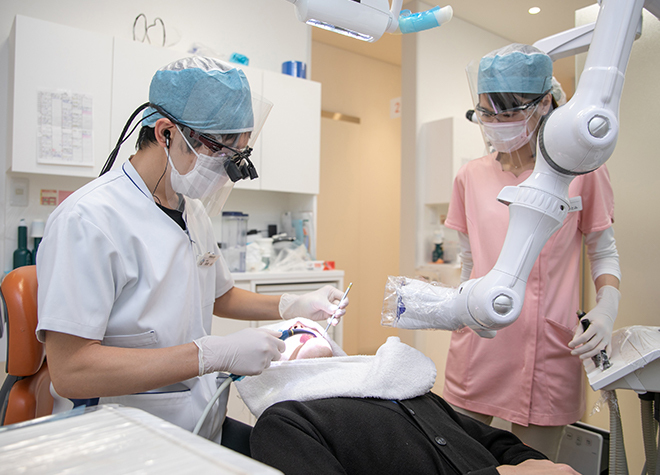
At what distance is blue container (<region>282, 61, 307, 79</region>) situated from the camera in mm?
3068

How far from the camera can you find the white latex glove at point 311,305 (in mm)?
1410

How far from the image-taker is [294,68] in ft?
10.1

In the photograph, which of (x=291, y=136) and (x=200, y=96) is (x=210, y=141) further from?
(x=291, y=136)

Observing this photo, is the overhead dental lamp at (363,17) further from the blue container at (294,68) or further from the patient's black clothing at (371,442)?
the blue container at (294,68)

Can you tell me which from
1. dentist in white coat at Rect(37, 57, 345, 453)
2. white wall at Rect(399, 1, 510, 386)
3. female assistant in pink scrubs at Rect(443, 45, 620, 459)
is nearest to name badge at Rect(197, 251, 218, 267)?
dentist in white coat at Rect(37, 57, 345, 453)

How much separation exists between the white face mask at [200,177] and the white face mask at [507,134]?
0.76m

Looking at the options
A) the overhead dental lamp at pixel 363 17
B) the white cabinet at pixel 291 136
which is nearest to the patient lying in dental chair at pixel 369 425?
the overhead dental lamp at pixel 363 17

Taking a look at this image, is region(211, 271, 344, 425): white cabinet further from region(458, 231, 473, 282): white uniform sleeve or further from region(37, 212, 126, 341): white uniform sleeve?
region(37, 212, 126, 341): white uniform sleeve

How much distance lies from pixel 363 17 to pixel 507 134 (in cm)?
63

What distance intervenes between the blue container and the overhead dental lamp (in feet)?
7.32

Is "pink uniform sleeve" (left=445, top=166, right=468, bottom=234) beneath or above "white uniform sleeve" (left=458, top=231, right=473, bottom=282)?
above

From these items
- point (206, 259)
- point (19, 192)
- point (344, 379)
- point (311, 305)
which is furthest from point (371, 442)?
point (19, 192)

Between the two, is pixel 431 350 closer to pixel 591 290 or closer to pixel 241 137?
pixel 591 290

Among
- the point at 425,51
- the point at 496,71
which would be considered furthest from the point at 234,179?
the point at 425,51
